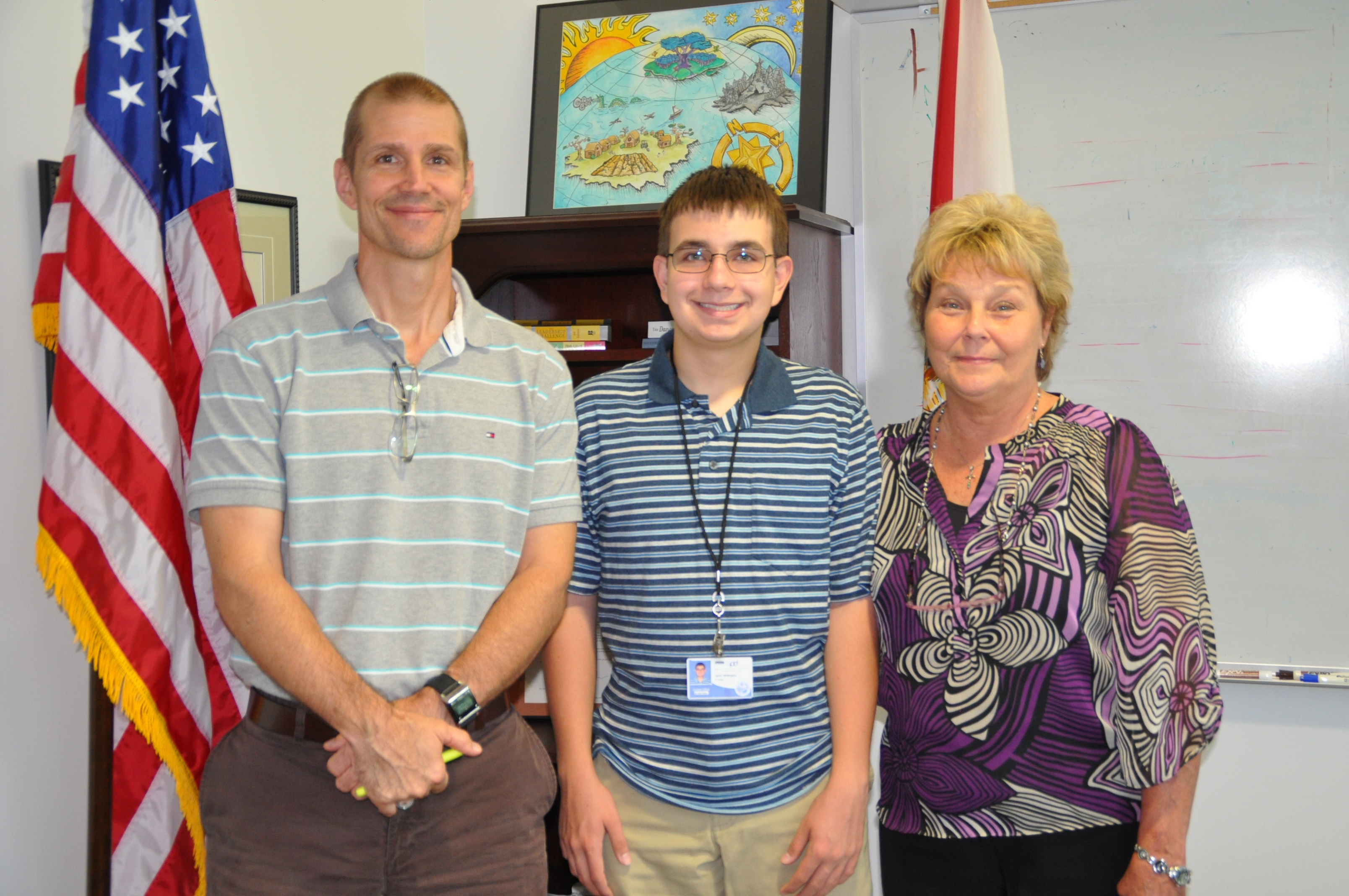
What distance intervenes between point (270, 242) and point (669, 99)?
114 centimetres

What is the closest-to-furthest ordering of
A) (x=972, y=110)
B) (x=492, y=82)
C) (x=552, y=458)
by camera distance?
(x=552, y=458) → (x=972, y=110) → (x=492, y=82)

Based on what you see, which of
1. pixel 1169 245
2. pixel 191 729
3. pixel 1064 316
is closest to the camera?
pixel 1064 316

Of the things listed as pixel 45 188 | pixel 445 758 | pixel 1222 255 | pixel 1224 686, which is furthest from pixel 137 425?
pixel 1224 686

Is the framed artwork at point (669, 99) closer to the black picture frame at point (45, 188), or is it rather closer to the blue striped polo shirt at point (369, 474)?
the black picture frame at point (45, 188)

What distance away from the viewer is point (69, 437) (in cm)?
175

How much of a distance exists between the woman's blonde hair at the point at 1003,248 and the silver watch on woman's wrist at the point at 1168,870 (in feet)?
2.46

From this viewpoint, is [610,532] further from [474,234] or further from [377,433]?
[474,234]

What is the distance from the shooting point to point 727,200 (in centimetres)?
166

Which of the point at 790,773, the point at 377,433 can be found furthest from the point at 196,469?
the point at 790,773

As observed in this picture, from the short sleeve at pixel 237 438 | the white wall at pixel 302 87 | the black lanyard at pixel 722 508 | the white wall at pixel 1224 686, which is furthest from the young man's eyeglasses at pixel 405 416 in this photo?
the white wall at pixel 1224 686

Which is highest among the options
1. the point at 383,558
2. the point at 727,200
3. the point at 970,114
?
the point at 970,114

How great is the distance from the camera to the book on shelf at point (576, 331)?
2.67m

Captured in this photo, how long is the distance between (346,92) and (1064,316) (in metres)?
2.04

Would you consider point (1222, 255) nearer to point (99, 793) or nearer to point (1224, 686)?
point (1224, 686)
